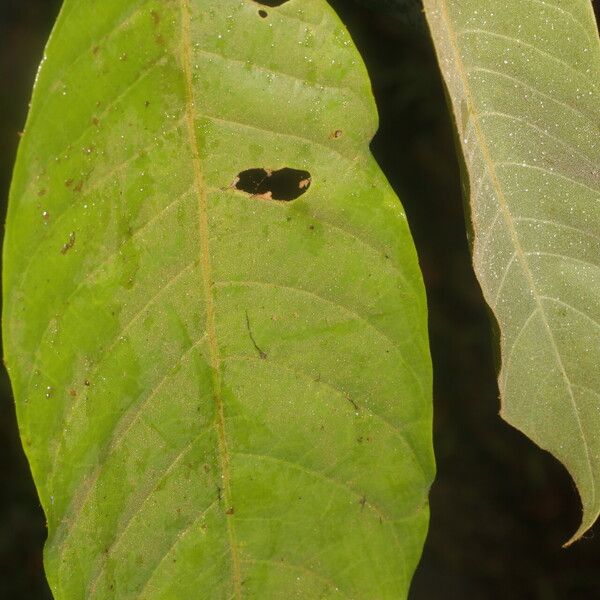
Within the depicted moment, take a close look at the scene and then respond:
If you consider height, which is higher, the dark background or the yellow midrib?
the yellow midrib

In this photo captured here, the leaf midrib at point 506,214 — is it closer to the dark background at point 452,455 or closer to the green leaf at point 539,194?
the green leaf at point 539,194

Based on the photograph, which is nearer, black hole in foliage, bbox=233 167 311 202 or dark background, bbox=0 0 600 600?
black hole in foliage, bbox=233 167 311 202

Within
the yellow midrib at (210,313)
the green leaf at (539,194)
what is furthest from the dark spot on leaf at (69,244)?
the green leaf at (539,194)

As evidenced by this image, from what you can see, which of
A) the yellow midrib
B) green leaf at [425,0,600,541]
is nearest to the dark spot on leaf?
the yellow midrib

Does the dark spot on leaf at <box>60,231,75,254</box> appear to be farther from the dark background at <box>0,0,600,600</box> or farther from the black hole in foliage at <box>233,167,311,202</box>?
the dark background at <box>0,0,600,600</box>

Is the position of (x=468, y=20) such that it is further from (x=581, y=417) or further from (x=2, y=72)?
(x=2, y=72)

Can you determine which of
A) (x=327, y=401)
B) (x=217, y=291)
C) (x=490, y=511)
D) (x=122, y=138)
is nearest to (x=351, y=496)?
(x=327, y=401)
